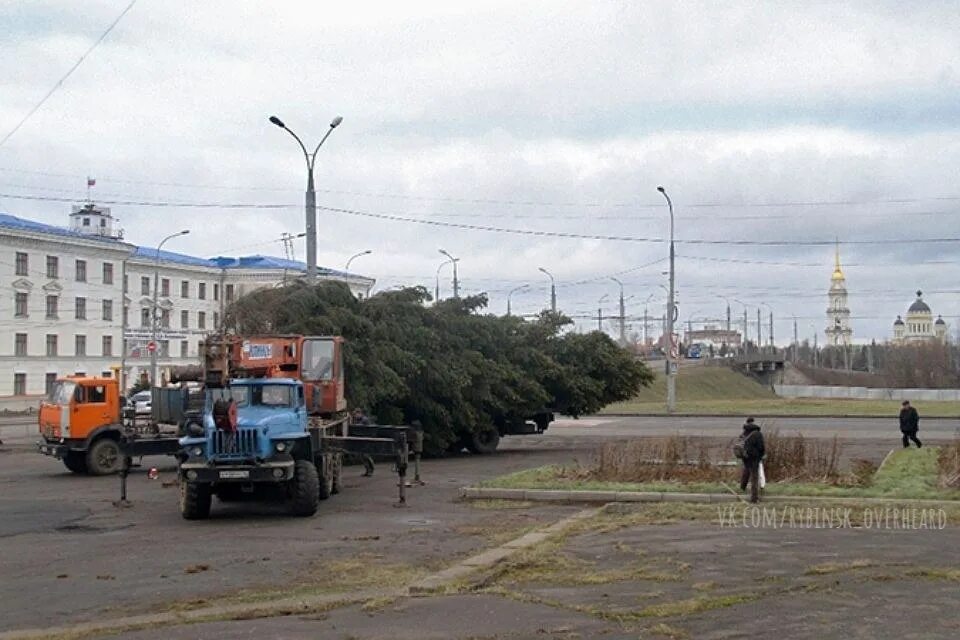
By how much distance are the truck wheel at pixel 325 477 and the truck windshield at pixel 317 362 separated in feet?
9.65

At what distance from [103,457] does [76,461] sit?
2.44 ft

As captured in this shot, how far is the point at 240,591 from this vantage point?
1142cm

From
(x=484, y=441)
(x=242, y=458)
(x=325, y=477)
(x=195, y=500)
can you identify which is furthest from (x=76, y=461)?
(x=484, y=441)

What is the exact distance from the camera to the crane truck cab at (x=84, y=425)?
27.6 m

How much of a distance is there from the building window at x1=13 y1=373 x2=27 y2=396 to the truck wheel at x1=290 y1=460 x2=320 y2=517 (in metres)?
59.0

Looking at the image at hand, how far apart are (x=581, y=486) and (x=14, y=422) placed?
144ft

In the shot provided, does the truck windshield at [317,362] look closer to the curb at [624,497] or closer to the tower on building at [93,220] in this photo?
the curb at [624,497]

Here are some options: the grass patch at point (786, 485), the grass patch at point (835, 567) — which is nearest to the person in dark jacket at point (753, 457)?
the grass patch at point (786, 485)

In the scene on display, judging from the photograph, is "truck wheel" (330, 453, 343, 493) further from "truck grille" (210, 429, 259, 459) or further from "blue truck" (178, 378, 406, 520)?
"truck grille" (210, 429, 259, 459)

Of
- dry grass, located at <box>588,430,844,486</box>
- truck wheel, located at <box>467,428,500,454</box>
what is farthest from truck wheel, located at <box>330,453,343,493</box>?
truck wheel, located at <box>467,428,500,454</box>

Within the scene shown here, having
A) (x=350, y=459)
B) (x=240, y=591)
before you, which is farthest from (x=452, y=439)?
(x=240, y=591)

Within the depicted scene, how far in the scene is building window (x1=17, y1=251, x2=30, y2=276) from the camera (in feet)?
233

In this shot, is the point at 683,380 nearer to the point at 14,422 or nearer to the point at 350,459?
the point at 14,422

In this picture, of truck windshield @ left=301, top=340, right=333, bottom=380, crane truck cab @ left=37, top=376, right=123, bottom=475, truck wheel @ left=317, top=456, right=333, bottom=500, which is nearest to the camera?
truck wheel @ left=317, top=456, right=333, bottom=500
